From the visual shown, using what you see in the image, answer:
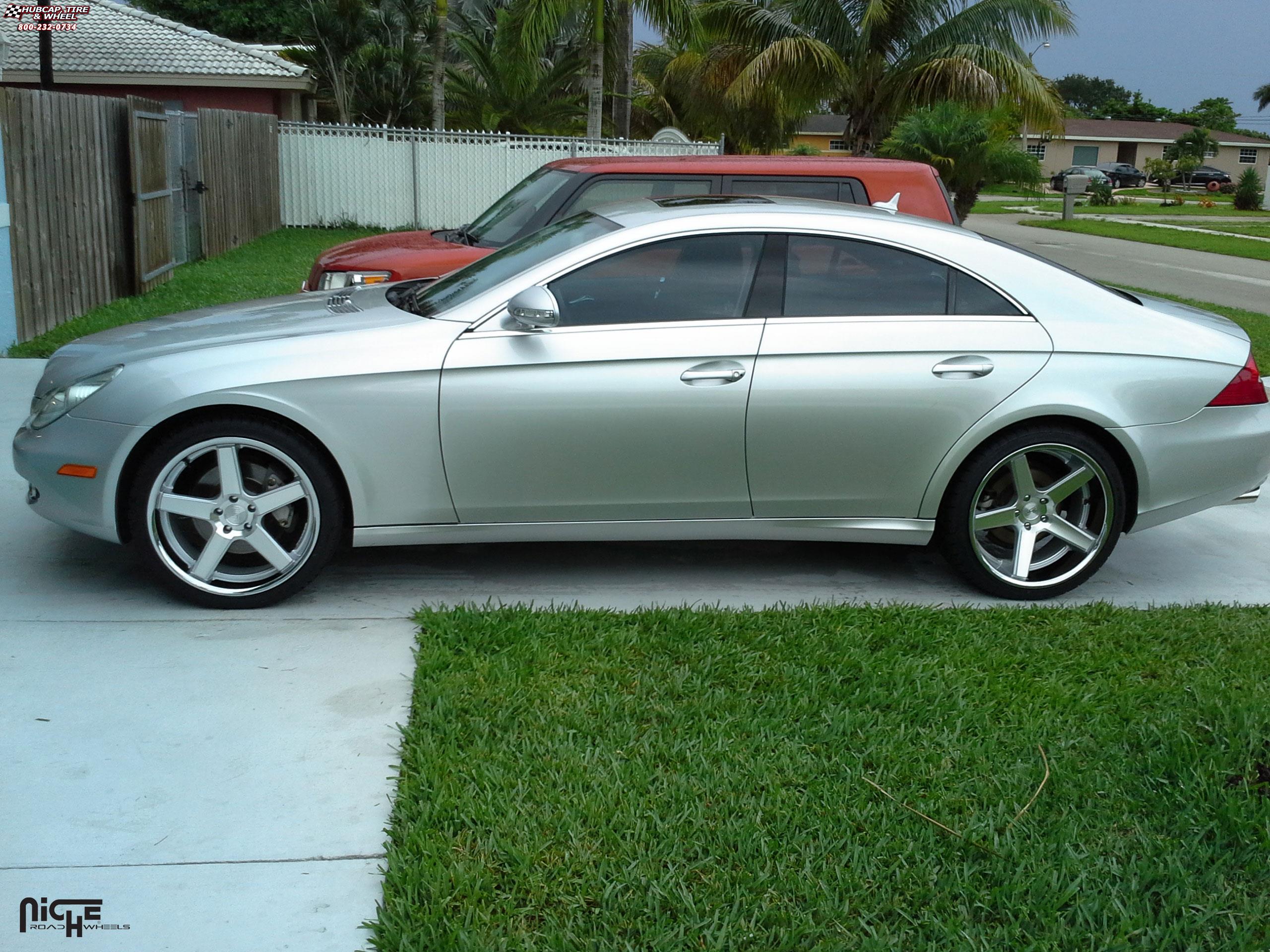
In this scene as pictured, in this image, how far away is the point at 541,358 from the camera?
4.77 meters

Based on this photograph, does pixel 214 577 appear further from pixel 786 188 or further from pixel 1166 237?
pixel 1166 237

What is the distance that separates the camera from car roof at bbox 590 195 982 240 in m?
5.17

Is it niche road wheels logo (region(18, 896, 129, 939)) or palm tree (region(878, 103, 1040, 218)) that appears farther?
palm tree (region(878, 103, 1040, 218))

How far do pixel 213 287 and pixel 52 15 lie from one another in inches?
565

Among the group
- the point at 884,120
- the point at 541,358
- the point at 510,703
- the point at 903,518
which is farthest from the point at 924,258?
the point at 884,120

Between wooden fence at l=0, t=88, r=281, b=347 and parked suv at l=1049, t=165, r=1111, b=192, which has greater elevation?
parked suv at l=1049, t=165, r=1111, b=192

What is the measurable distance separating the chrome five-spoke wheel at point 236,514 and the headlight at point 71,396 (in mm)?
340

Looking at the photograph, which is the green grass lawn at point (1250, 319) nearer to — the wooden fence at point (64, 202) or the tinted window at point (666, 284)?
the tinted window at point (666, 284)

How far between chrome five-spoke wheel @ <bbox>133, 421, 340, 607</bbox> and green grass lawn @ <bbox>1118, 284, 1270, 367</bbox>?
801 centimetres

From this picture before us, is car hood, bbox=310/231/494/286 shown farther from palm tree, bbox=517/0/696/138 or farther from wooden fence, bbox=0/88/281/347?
palm tree, bbox=517/0/696/138

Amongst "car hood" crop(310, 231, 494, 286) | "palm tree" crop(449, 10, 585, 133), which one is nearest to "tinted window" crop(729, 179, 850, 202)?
"car hood" crop(310, 231, 494, 286)

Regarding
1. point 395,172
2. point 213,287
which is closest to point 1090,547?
point 213,287

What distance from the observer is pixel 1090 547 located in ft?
17.1

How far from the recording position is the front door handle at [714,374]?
4.83m
